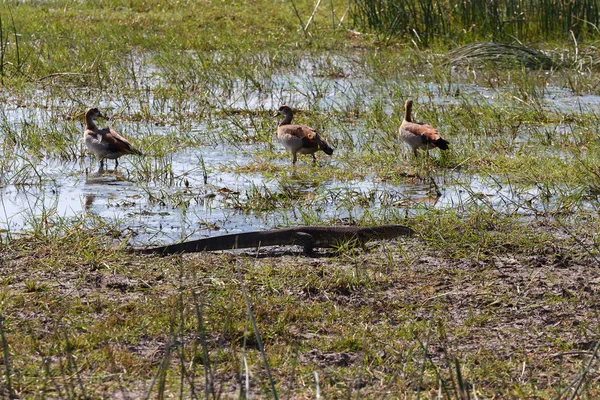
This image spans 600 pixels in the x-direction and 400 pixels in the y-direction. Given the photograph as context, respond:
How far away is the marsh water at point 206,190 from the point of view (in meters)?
6.98

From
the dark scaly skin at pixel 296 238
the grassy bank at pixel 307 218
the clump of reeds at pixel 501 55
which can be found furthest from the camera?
the clump of reeds at pixel 501 55

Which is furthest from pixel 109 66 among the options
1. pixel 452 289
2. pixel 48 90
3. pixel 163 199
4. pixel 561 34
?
pixel 452 289

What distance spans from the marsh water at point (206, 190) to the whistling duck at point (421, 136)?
9.9 inches

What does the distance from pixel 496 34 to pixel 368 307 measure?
36.4ft

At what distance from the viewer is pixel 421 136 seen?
29.1 feet

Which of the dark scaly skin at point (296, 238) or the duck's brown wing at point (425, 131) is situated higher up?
the duck's brown wing at point (425, 131)

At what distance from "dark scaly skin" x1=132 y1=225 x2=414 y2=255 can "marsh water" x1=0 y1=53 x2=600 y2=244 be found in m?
0.35

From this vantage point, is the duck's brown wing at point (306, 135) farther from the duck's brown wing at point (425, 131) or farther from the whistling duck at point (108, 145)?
the whistling duck at point (108, 145)

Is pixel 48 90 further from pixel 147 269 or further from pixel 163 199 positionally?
pixel 147 269

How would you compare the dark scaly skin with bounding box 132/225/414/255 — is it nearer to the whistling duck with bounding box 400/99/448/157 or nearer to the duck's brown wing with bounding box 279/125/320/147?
the whistling duck with bounding box 400/99/448/157

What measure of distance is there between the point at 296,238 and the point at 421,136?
2953mm

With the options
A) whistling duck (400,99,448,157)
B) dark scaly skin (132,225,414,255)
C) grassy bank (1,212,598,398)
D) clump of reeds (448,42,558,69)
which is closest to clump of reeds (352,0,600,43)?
clump of reeds (448,42,558,69)

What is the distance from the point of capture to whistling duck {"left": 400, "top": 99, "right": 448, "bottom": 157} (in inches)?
345

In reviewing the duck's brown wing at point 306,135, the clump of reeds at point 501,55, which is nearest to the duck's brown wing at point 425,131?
the duck's brown wing at point 306,135
